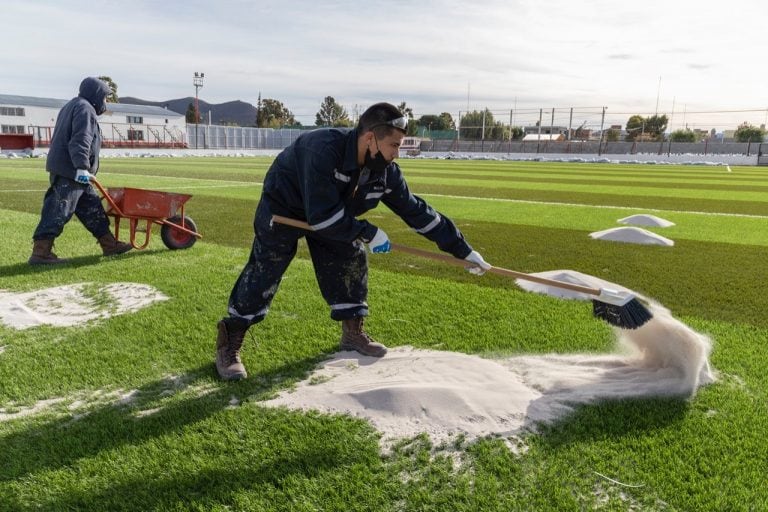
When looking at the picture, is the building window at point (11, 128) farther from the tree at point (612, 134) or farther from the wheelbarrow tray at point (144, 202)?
the wheelbarrow tray at point (144, 202)

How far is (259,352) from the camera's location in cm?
375

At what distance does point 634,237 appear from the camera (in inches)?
308

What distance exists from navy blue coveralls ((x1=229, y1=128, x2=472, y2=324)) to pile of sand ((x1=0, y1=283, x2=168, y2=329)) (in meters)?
1.67

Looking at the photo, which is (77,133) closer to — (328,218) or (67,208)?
(67,208)

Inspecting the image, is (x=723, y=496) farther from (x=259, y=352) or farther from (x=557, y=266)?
(x=557, y=266)

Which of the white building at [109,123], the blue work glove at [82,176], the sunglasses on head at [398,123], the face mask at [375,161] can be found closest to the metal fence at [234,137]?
the white building at [109,123]

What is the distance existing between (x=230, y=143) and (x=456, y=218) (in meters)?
53.1

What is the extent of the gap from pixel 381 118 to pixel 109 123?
55865mm

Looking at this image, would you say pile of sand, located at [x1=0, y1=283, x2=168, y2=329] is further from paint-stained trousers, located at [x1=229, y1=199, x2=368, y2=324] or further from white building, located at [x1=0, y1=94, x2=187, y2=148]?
white building, located at [x1=0, y1=94, x2=187, y2=148]

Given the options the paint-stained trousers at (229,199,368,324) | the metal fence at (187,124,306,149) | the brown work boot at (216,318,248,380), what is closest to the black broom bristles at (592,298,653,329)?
the paint-stained trousers at (229,199,368,324)

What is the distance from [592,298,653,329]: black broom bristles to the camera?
11.1ft

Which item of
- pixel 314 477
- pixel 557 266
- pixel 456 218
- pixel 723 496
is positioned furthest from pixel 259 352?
pixel 456 218

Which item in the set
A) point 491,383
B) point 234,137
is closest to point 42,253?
point 491,383

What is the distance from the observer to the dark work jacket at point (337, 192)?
2965 mm
